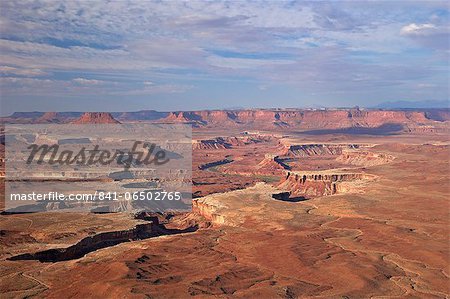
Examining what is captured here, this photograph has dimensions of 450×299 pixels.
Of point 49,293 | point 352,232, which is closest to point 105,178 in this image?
point 352,232

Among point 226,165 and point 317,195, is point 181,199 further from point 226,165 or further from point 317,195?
point 226,165

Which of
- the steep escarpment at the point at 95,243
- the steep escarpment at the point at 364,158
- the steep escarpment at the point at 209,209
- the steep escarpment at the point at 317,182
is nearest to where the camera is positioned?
the steep escarpment at the point at 95,243

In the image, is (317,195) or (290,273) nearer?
(290,273)

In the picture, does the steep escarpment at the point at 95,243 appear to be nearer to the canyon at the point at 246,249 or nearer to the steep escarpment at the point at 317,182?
the canyon at the point at 246,249

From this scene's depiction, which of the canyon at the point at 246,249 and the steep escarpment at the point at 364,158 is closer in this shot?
the canyon at the point at 246,249

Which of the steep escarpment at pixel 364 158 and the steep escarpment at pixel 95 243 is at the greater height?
the steep escarpment at pixel 364 158

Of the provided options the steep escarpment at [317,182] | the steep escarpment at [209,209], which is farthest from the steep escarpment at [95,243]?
the steep escarpment at [317,182]

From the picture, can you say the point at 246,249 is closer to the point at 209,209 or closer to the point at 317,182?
the point at 209,209

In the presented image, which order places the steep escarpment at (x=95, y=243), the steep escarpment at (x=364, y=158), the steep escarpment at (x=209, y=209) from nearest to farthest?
the steep escarpment at (x=95, y=243) → the steep escarpment at (x=209, y=209) → the steep escarpment at (x=364, y=158)
